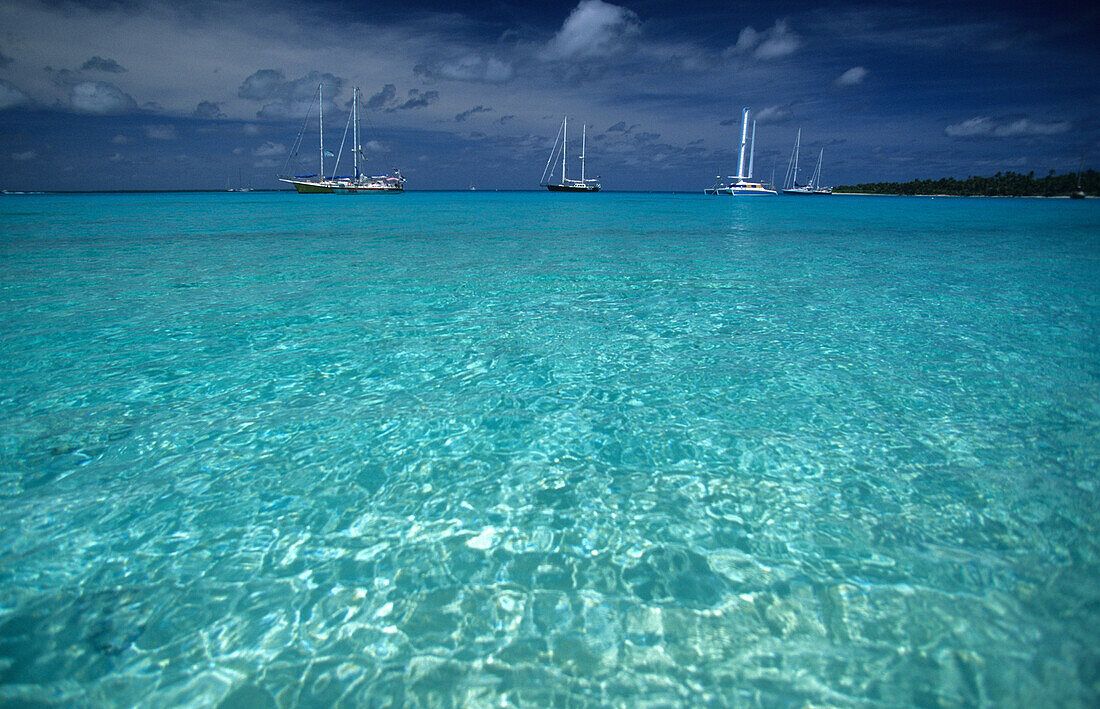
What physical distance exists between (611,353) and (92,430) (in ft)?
20.8

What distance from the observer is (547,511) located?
175 inches

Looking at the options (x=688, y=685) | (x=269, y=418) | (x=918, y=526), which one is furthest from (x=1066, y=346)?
(x=269, y=418)

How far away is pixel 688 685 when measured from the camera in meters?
2.92

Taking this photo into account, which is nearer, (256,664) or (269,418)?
(256,664)

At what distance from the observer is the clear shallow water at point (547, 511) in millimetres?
3020

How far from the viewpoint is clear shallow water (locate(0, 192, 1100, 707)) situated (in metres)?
3.02

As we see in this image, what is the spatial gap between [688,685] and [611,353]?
5639 millimetres

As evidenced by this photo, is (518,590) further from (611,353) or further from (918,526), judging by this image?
(611,353)

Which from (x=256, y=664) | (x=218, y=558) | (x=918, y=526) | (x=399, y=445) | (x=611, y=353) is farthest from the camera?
(x=611, y=353)

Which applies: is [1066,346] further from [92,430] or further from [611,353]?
[92,430]

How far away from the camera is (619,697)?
112 inches

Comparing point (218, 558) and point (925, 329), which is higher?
point (925, 329)

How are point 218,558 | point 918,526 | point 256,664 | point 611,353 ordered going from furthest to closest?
point 611,353
point 918,526
point 218,558
point 256,664

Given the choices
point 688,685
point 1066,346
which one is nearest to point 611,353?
point 688,685
